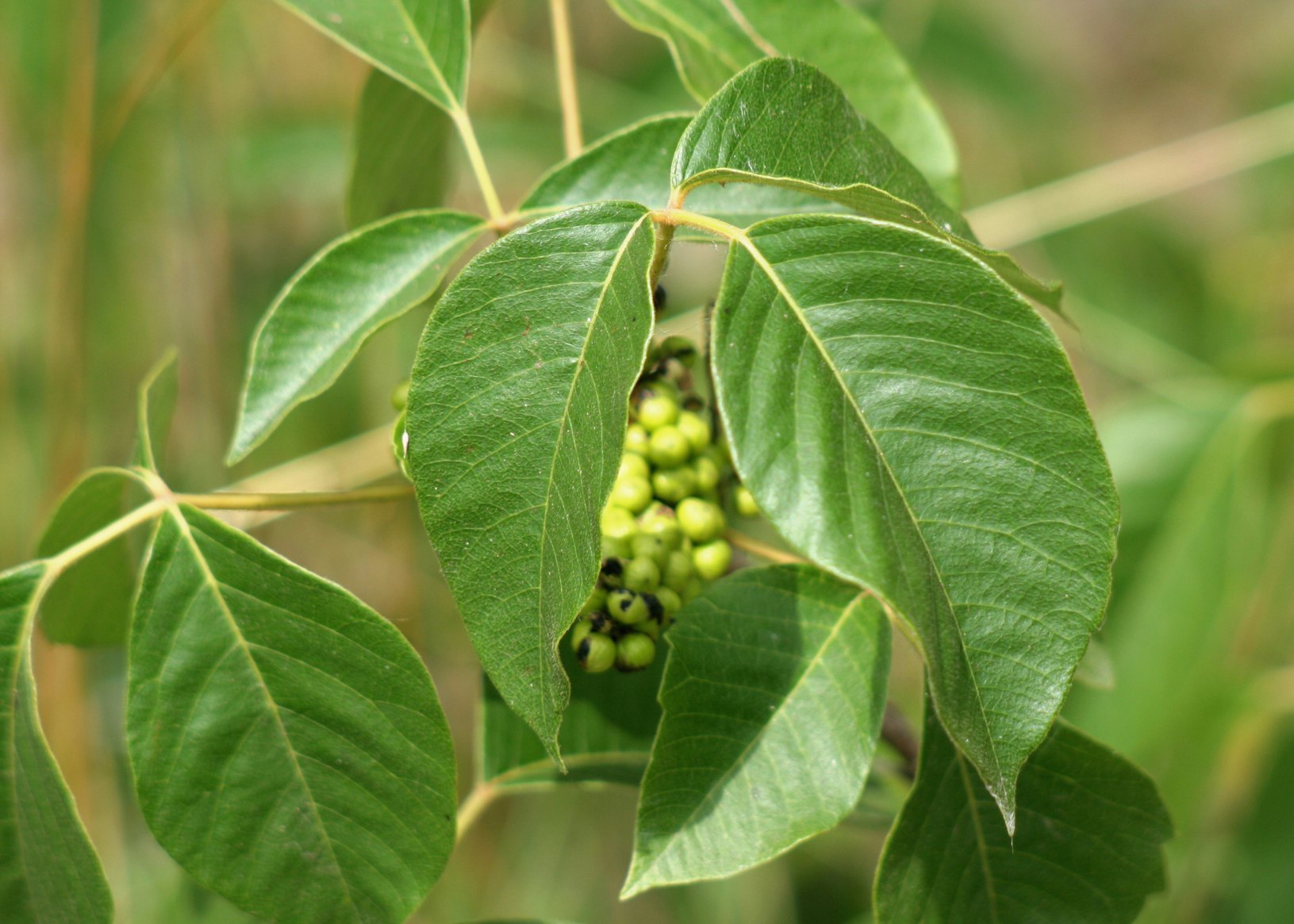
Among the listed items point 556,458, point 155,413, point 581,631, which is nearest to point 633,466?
point 581,631

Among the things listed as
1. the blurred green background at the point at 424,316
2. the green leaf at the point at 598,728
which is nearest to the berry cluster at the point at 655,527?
the green leaf at the point at 598,728

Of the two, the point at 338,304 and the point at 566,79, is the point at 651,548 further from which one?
the point at 566,79

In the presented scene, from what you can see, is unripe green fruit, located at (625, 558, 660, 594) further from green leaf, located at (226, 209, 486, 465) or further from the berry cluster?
green leaf, located at (226, 209, 486, 465)

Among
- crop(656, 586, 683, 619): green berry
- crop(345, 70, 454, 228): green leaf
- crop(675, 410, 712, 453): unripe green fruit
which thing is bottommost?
crop(656, 586, 683, 619): green berry

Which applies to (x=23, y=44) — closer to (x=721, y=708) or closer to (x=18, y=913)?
(x=18, y=913)

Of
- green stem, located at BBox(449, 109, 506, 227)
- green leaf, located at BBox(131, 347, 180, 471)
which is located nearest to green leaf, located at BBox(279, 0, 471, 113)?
green stem, located at BBox(449, 109, 506, 227)

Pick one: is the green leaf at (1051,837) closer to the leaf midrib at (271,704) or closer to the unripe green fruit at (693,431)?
the unripe green fruit at (693,431)
